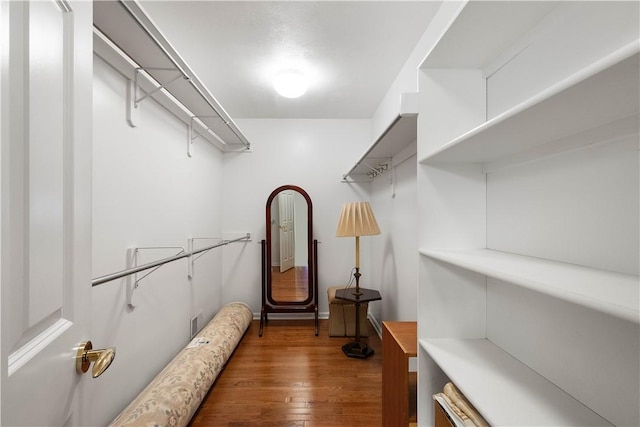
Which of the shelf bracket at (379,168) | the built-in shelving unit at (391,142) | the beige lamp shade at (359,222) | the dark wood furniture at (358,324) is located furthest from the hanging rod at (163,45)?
the dark wood furniture at (358,324)

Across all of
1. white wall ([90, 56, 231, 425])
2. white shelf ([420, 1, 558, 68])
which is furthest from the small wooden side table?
white wall ([90, 56, 231, 425])

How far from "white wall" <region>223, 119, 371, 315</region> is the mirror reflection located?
0.21 meters

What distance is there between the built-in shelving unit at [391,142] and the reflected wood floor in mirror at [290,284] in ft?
4.05

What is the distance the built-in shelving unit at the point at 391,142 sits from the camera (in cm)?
109

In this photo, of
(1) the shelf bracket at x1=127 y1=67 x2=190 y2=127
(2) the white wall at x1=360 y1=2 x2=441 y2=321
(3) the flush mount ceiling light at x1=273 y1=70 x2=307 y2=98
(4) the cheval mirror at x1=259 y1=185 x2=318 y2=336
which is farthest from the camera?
(4) the cheval mirror at x1=259 y1=185 x2=318 y2=336

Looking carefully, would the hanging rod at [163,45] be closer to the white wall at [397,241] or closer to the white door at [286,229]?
the white door at [286,229]

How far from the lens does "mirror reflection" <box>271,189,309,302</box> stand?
3.02m

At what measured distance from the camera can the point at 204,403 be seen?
1.74 m

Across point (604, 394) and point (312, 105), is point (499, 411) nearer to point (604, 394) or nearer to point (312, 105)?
point (604, 394)

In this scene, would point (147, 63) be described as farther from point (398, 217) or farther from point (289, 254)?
point (289, 254)

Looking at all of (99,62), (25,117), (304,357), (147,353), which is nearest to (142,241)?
(147,353)

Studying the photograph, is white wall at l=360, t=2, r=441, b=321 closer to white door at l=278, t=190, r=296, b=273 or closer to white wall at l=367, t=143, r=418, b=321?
white wall at l=367, t=143, r=418, b=321

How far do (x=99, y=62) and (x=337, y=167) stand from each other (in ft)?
7.74

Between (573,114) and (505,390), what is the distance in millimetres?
735
